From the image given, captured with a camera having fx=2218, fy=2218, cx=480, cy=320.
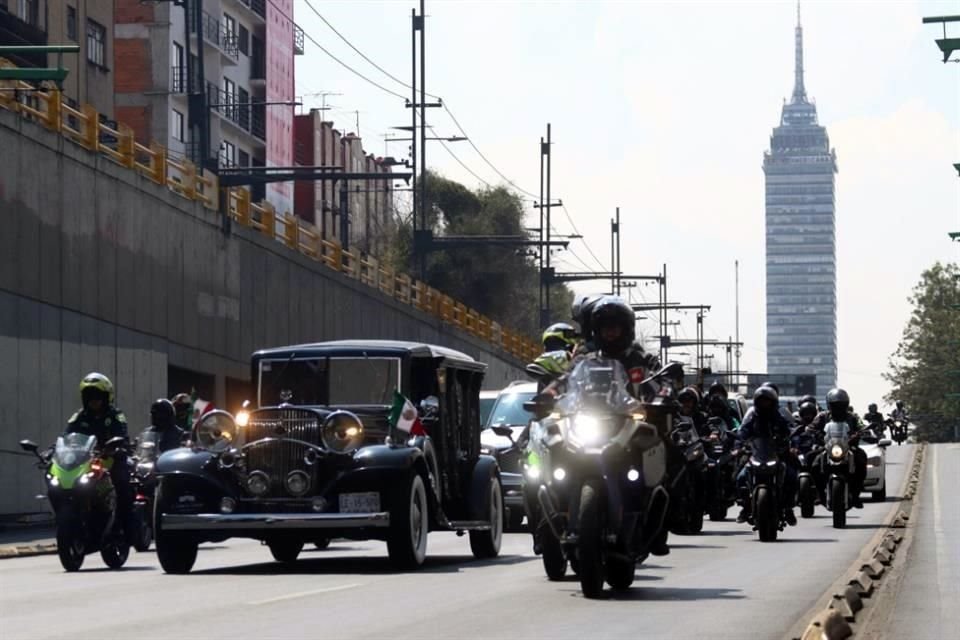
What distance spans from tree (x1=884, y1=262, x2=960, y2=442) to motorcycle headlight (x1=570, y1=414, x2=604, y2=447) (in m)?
155

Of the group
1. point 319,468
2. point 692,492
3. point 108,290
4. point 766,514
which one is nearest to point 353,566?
point 319,468

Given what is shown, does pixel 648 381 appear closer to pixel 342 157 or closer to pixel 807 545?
pixel 807 545

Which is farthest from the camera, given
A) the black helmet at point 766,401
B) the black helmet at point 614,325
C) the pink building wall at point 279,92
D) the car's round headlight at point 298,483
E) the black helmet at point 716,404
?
the pink building wall at point 279,92

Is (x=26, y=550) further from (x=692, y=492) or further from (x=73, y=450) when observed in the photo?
(x=692, y=492)

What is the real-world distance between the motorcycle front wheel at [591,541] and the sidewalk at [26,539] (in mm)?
9642

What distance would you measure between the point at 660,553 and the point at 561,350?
6.96ft

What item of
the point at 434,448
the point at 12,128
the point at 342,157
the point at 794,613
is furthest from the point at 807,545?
the point at 342,157

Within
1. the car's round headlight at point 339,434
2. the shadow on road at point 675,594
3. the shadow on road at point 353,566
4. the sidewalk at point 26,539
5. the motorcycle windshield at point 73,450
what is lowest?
the sidewalk at point 26,539

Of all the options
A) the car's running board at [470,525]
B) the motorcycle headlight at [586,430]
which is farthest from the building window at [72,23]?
the motorcycle headlight at [586,430]

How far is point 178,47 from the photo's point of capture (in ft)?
282

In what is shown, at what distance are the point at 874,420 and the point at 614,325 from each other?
24056 millimetres

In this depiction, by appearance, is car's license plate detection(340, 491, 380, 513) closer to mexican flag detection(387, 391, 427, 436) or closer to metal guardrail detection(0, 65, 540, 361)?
mexican flag detection(387, 391, 427, 436)

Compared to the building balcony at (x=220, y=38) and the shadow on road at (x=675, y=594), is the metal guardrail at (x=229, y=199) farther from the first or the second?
the shadow on road at (x=675, y=594)

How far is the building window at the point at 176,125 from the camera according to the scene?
84.0 metres
